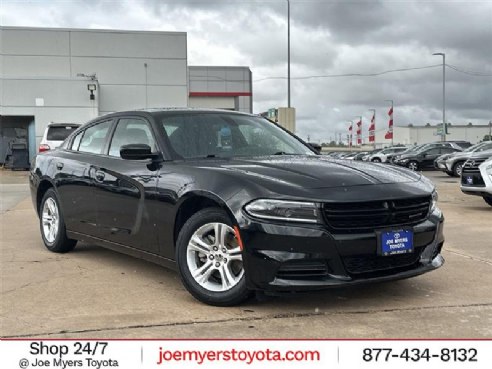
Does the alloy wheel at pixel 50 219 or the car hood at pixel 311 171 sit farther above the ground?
the car hood at pixel 311 171

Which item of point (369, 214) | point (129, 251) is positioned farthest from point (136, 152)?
point (369, 214)

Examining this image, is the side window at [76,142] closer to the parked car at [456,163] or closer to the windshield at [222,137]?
the windshield at [222,137]

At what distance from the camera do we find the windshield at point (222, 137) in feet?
16.1

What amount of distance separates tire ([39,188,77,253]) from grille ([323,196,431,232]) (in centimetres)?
340

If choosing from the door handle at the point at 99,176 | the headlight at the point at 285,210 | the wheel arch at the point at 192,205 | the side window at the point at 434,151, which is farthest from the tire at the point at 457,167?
the headlight at the point at 285,210

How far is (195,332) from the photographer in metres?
3.63

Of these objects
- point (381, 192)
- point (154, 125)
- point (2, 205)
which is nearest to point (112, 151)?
point (154, 125)

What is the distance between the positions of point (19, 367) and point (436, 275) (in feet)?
11.8

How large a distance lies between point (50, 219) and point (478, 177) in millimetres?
7111

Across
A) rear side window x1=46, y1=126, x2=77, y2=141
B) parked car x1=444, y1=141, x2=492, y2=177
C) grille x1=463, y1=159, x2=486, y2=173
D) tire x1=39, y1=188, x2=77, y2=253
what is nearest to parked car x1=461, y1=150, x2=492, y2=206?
grille x1=463, y1=159, x2=486, y2=173

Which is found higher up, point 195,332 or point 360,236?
point 360,236

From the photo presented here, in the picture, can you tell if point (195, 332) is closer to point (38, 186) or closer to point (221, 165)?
point (221, 165)

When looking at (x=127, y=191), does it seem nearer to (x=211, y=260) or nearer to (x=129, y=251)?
(x=129, y=251)

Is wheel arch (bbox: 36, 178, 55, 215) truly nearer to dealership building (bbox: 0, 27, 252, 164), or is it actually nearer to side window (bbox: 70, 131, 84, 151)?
side window (bbox: 70, 131, 84, 151)
